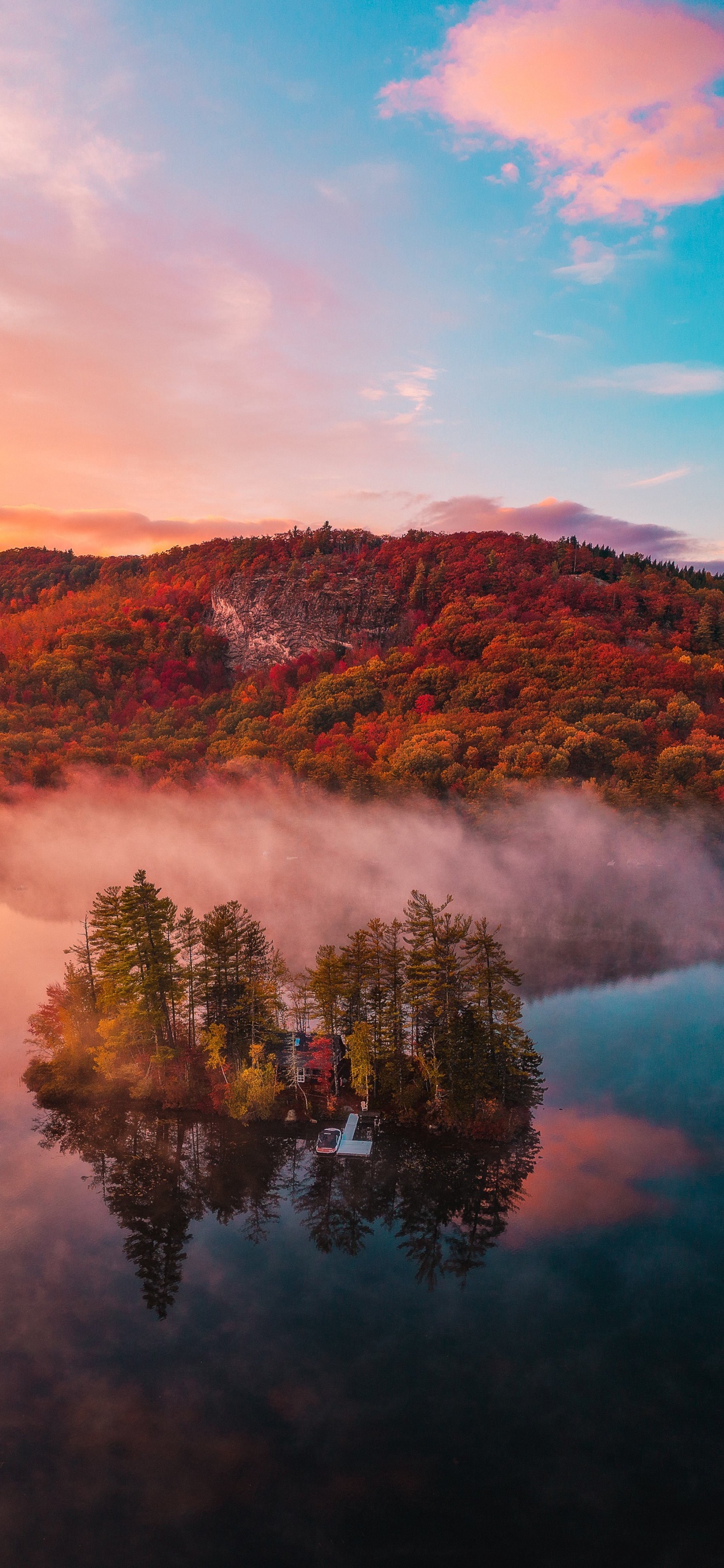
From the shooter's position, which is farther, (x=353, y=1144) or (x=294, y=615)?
(x=294, y=615)

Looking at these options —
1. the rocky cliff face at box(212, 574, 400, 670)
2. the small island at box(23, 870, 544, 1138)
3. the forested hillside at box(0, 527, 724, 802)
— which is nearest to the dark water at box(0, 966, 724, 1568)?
the small island at box(23, 870, 544, 1138)

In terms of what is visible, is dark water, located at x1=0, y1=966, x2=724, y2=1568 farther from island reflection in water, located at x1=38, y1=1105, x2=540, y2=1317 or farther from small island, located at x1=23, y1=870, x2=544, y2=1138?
small island, located at x1=23, y1=870, x2=544, y2=1138

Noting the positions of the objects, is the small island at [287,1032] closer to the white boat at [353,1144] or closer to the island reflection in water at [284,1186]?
the island reflection in water at [284,1186]

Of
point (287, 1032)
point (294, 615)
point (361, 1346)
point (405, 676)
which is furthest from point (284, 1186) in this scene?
point (294, 615)

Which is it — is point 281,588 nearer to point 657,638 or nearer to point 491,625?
point 491,625

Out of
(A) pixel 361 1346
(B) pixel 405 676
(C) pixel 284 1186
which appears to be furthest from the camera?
(B) pixel 405 676

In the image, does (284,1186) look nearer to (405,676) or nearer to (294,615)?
(405,676)
